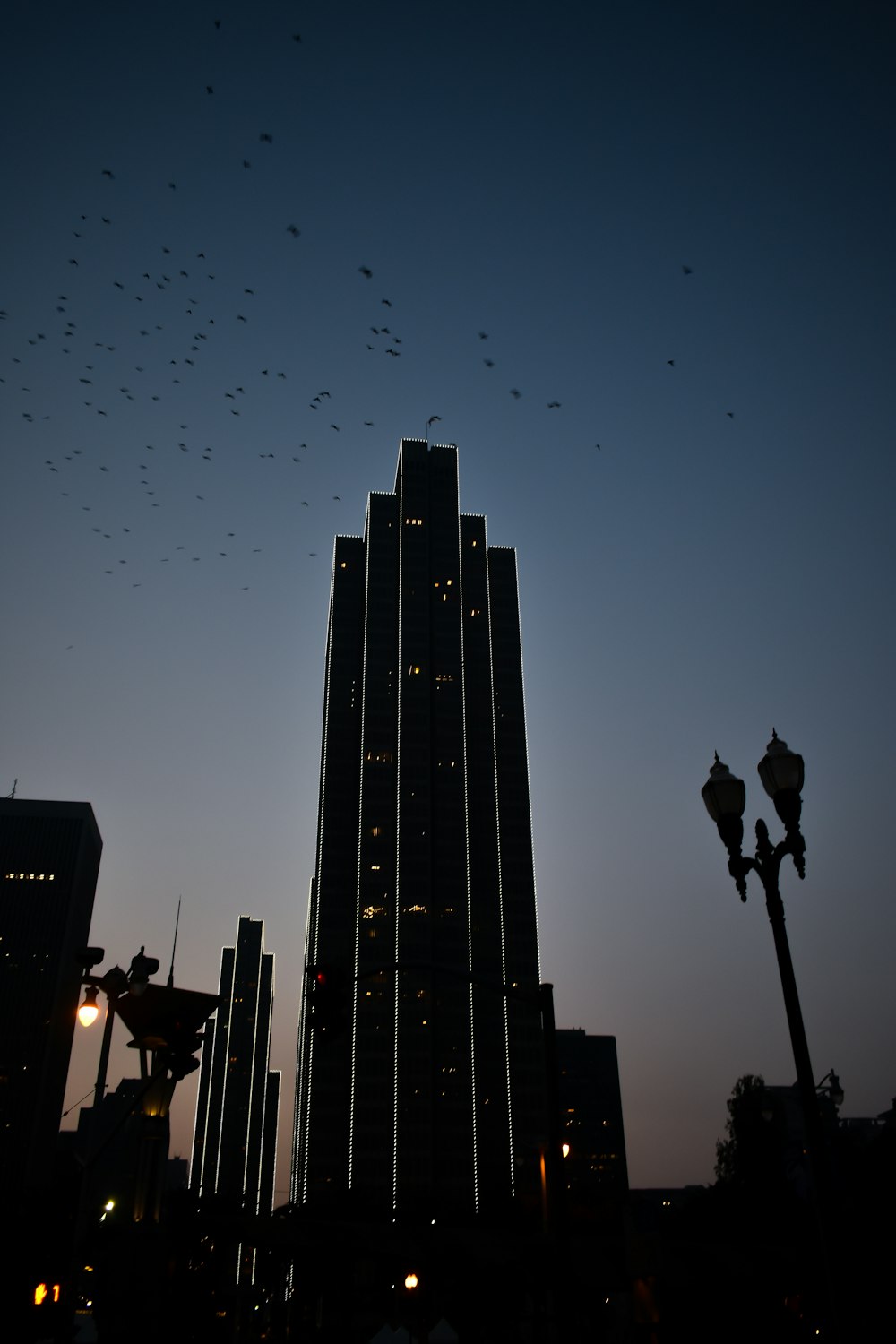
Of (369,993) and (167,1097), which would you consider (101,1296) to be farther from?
(369,993)

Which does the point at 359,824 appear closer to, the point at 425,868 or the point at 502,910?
the point at 425,868

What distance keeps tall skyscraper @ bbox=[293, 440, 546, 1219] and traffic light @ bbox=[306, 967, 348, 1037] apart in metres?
116

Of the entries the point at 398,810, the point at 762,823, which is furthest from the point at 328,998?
the point at 398,810

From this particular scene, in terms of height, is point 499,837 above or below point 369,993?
above

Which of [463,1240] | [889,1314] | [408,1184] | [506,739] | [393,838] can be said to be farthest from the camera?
[506,739]

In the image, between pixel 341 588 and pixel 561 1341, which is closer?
pixel 561 1341

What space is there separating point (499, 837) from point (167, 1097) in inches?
5393

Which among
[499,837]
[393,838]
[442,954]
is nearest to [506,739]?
[499,837]

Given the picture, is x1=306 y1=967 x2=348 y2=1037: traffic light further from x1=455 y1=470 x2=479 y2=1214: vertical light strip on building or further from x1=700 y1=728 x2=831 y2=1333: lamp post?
x1=455 y1=470 x2=479 y2=1214: vertical light strip on building

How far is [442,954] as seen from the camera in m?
149

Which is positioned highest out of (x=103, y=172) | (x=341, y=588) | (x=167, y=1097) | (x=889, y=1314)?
(x=341, y=588)

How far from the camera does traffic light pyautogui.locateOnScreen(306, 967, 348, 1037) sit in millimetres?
13289

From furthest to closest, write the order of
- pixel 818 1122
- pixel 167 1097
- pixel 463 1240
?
1. pixel 463 1240
2. pixel 167 1097
3. pixel 818 1122

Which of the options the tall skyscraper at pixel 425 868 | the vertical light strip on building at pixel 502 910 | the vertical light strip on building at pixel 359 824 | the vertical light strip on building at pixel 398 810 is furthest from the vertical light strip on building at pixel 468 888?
the vertical light strip on building at pixel 359 824
